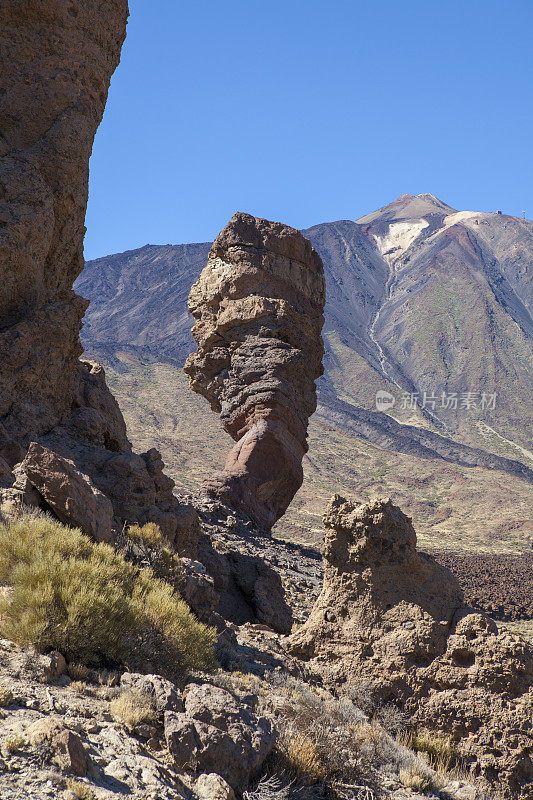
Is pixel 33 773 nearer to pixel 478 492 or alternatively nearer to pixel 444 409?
pixel 478 492

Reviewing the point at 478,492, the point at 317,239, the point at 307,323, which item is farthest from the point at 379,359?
the point at 307,323

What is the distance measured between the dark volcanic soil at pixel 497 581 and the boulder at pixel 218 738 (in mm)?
14419

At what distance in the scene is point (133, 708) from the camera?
15.5 ft

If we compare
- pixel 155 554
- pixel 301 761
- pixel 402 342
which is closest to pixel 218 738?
pixel 301 761

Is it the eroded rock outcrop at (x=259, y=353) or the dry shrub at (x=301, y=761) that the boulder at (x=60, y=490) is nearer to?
the dry shrub at (x=301, y=761)

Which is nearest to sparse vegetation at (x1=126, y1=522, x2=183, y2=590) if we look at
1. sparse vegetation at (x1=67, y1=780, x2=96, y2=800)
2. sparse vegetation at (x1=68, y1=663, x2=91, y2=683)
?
sparse vegetation at (x1=68, y1=663, x2=91, y2=683)

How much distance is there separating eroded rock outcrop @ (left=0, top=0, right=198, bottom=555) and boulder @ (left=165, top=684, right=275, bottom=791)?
4.27m

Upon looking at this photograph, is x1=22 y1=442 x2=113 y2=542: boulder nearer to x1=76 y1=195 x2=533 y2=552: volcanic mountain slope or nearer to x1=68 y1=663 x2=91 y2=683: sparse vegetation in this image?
x1=68 y1=663 x2=91 y2=683: sparse vegetation

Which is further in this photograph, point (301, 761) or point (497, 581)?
point (497, 581)

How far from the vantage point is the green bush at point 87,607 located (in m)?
5.31

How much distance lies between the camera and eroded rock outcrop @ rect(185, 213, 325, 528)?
19.6 metres

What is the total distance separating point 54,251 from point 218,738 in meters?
8.19

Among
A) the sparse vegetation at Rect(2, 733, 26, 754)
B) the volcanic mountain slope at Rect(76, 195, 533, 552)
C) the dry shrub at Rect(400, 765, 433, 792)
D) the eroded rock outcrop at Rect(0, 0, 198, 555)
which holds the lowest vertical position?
the dry shrub at Rect(400, 765, 433, 792)

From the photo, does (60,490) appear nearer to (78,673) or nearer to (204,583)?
(204,583)
